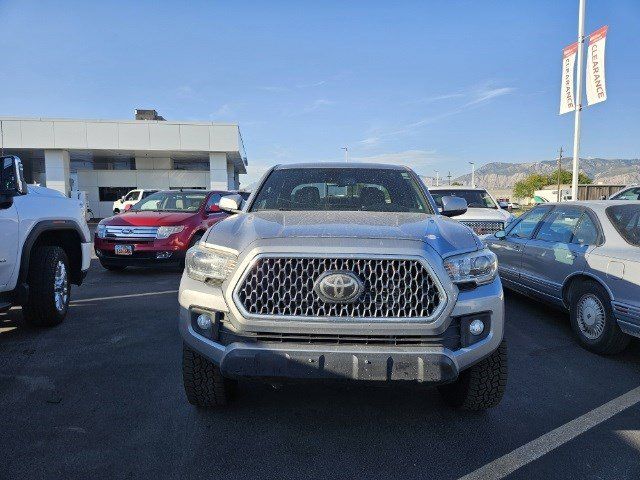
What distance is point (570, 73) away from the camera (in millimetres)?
15328

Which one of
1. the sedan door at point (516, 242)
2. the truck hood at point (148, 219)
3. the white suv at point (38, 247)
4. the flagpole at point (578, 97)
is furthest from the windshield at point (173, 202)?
the flagpole at point (578, 97)

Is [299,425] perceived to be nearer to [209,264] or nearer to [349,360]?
[349,360]

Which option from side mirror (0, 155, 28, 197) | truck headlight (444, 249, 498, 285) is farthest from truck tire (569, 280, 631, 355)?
side mirror (0, 155, 28, 197)

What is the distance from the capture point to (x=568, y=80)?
50.4ft

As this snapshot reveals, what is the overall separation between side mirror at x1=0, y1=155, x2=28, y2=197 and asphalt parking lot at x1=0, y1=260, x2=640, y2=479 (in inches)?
57.5

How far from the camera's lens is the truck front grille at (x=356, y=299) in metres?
2.46

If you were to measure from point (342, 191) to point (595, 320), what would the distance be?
8.87 ft

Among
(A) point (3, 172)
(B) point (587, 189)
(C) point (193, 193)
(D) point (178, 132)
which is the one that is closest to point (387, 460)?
(A) point (3, 172)

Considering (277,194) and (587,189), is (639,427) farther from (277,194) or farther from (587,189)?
(587,189)

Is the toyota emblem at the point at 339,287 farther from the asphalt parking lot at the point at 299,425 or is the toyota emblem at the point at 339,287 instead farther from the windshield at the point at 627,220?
the windshield at the point at 627,220

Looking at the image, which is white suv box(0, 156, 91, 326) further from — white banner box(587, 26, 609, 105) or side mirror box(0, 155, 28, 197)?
white banner box(587, 26, 609, 105)

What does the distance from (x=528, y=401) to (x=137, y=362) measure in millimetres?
3153

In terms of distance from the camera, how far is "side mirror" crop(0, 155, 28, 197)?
3701 millimetres

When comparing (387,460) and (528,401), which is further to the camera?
(528,401)
